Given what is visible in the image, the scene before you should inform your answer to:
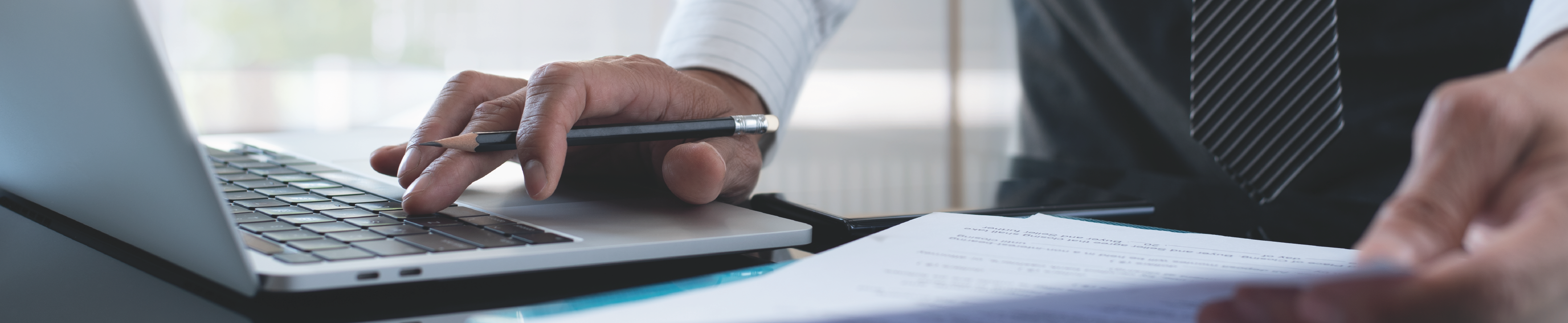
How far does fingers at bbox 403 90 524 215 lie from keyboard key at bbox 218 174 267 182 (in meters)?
0.14

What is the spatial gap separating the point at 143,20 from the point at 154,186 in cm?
7

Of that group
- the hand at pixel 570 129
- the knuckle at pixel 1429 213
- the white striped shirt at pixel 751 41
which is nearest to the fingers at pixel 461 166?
the hand at pixel 570 129

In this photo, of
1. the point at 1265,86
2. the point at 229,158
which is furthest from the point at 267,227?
the point at 1265,86

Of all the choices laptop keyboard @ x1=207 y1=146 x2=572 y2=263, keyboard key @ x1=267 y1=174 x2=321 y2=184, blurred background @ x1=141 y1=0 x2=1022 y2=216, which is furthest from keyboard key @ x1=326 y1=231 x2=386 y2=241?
blurred background @ x1=141 y1=0 x2=1022 y2=216

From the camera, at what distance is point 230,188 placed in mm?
462

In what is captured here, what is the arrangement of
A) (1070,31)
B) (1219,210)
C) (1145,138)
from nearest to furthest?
1. (1219,210)
2. (1145,138)
3. (1070,31)

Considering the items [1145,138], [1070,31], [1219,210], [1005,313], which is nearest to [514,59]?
[1070,31]

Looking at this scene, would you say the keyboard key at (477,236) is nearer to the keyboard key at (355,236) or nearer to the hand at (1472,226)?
the keyboard key at (355,236)

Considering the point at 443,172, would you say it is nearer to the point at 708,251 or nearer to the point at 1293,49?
the point at 708,251

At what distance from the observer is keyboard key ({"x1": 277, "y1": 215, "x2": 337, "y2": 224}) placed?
34 cm

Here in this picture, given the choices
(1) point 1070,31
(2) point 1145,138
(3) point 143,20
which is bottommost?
(2) point 1145,138

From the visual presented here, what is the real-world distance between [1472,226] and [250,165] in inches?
25.7

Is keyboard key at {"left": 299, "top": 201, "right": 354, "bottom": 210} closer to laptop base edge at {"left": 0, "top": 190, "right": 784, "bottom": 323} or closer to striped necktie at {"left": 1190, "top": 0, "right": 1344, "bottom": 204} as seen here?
laptop base edge at {"left": 0, "top": 190, "right": 784, "bottom": 323}

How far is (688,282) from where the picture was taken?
232 mm
